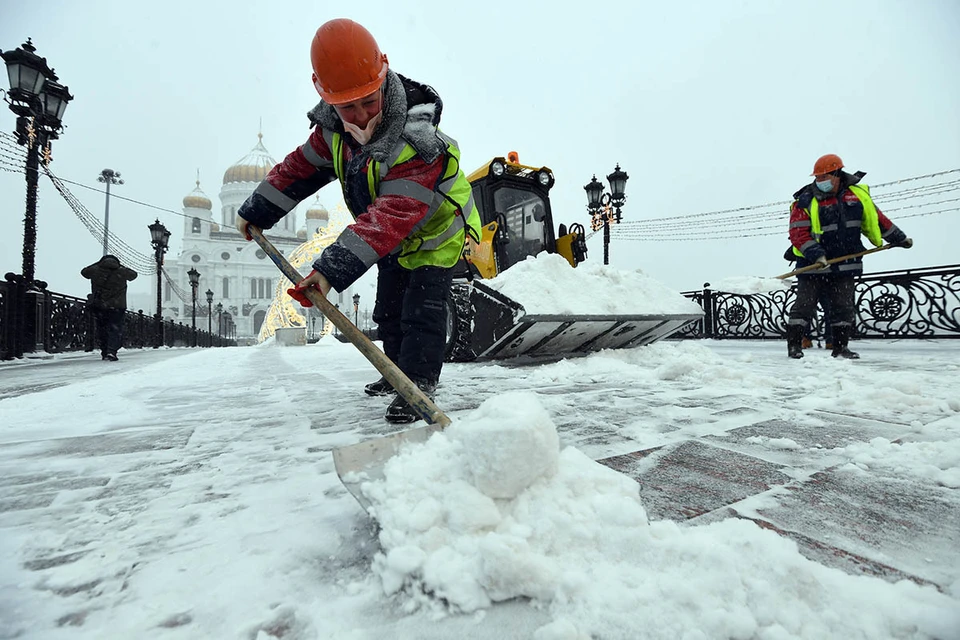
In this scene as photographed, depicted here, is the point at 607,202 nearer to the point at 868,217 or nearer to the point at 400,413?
the point at 868,217

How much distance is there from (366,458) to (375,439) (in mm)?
78

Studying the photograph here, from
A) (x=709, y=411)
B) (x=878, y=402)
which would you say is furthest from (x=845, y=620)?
(x=878, y=402)

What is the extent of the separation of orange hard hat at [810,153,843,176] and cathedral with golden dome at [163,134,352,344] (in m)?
57.9

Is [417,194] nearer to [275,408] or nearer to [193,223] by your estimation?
[275,408]

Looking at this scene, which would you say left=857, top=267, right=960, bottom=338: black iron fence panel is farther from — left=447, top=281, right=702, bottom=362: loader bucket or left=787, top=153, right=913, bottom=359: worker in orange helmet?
left=447, top=281, right=702, bottom=362: loader bucket

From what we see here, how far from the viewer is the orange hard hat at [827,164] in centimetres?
489

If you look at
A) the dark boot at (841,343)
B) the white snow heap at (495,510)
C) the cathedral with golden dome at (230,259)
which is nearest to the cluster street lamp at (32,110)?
the white snow heap at (495,510)

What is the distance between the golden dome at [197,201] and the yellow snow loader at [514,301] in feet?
218

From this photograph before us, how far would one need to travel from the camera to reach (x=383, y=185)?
6.86 ft

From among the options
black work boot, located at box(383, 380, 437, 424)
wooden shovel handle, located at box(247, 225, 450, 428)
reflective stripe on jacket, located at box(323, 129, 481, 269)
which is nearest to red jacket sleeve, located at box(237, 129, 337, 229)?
reflective stripe on jacket, located at box(323, 129, 481, 269)

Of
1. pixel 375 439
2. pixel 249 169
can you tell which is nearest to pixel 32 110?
pixel 375 439

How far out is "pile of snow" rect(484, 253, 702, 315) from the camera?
4.29 metres

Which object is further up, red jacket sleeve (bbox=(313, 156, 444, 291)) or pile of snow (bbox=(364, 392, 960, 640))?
red jacket sleeve (bbox=(313, 156, 444, 291))

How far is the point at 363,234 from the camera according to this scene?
77.2 inches
